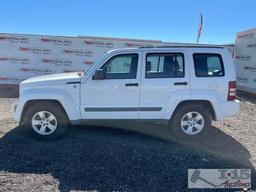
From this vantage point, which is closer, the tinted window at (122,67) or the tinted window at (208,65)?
the tinted window at (122,67)

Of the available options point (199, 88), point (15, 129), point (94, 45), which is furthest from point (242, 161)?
point (94, 45)

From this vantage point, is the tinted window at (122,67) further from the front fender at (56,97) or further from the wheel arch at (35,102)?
the wheel arch at (35,102)

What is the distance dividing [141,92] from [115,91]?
54 cm

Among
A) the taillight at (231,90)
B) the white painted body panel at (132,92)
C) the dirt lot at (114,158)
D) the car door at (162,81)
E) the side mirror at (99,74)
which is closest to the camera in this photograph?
the dirt lot at (114,158)

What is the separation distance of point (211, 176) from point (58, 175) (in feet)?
7.85

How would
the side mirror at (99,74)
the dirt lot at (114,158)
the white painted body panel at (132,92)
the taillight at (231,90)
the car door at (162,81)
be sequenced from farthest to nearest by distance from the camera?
the taillight at (231,90)
the car door at (162,81)
the white painted body panel at (132,92)
the side mirror at (99,74)
the dirt lot at (114,158)

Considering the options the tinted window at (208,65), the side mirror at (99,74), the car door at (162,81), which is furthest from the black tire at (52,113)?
the tinted window at (208,65)

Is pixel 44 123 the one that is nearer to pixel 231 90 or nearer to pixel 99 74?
pixel 99 74

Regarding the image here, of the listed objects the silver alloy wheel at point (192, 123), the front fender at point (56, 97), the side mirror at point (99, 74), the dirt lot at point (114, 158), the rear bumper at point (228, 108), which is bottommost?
the dirt lot at point (114, 158)

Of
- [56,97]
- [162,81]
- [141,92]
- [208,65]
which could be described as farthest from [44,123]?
[208,65]

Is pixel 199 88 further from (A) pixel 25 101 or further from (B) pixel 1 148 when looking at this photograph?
(B) pixel 1 148

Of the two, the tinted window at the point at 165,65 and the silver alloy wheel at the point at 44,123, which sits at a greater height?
the tinted window at the point at 165,65

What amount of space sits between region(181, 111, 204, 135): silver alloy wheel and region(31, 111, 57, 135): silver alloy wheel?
8.94ft

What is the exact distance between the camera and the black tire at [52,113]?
6246mm
